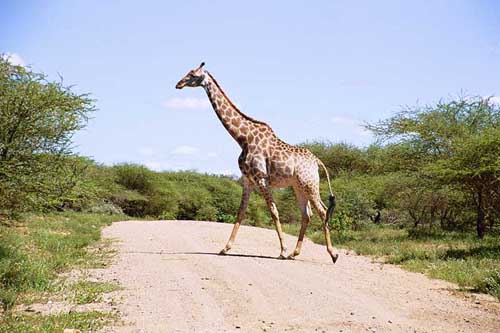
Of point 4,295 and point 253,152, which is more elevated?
point 253,152

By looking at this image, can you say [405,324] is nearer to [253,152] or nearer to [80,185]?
[253,152]

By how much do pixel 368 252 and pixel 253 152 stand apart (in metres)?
4.53

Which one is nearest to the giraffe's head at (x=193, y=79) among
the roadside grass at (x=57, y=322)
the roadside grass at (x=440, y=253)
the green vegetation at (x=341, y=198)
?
the green vegetation at (x=341, y=198)

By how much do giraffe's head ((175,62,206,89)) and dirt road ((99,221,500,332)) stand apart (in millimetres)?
3845

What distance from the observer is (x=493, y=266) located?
11133mm

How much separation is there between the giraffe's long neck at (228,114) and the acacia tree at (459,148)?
596cm

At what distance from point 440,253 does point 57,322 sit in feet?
32.1

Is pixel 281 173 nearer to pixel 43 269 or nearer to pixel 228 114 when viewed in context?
pixel 228 114

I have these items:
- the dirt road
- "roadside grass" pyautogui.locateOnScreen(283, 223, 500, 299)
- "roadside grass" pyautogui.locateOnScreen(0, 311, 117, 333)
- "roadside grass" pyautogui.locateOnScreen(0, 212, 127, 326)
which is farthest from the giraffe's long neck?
"roadside grass" pyautogui.locateOnScreen(0, 311, 117, 333)

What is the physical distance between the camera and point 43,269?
30.0ft

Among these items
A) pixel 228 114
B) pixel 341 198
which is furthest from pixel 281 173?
pixel 341 198

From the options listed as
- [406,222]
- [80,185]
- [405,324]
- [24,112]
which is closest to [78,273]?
[24,112]

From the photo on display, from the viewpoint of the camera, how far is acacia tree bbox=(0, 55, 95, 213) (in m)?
10.7

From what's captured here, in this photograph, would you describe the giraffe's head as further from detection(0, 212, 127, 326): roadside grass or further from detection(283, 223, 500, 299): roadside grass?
detection(283, 223, 500, 299): roadside grass
